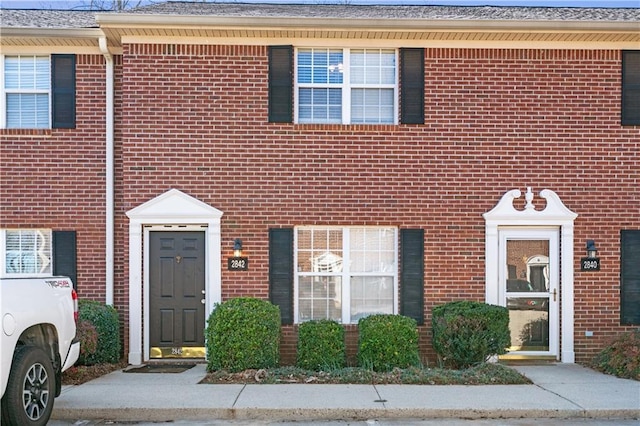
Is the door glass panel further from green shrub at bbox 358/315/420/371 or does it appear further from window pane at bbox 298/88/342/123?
window pane at bbox 298/88/342/123

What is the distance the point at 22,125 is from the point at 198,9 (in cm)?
420

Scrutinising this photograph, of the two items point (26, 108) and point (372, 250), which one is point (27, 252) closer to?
point (26, 108)

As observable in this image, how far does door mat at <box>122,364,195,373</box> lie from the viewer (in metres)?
9.36

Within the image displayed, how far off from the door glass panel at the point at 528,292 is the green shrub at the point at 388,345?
196 cm

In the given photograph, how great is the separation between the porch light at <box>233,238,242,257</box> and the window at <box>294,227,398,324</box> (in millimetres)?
858

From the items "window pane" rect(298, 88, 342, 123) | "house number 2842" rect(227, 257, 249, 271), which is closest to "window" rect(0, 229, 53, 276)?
"house number 2842" rect(227, 257, 249, 271)

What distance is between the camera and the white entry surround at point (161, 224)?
392 inches

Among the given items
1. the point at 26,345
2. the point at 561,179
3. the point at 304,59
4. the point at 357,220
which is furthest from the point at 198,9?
the point at 26,345

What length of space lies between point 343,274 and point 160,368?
3.06m

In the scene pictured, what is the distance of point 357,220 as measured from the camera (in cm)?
1014

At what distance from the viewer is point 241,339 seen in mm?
8867

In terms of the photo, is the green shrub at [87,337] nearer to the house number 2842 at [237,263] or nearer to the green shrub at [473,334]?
the house number 2842 at [237,263]

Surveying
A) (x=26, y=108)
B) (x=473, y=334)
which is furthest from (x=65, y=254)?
(x=473, y=334)

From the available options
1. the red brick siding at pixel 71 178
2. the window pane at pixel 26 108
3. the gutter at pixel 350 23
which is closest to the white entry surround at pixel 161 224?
the red brick siding at pixel 71 178
